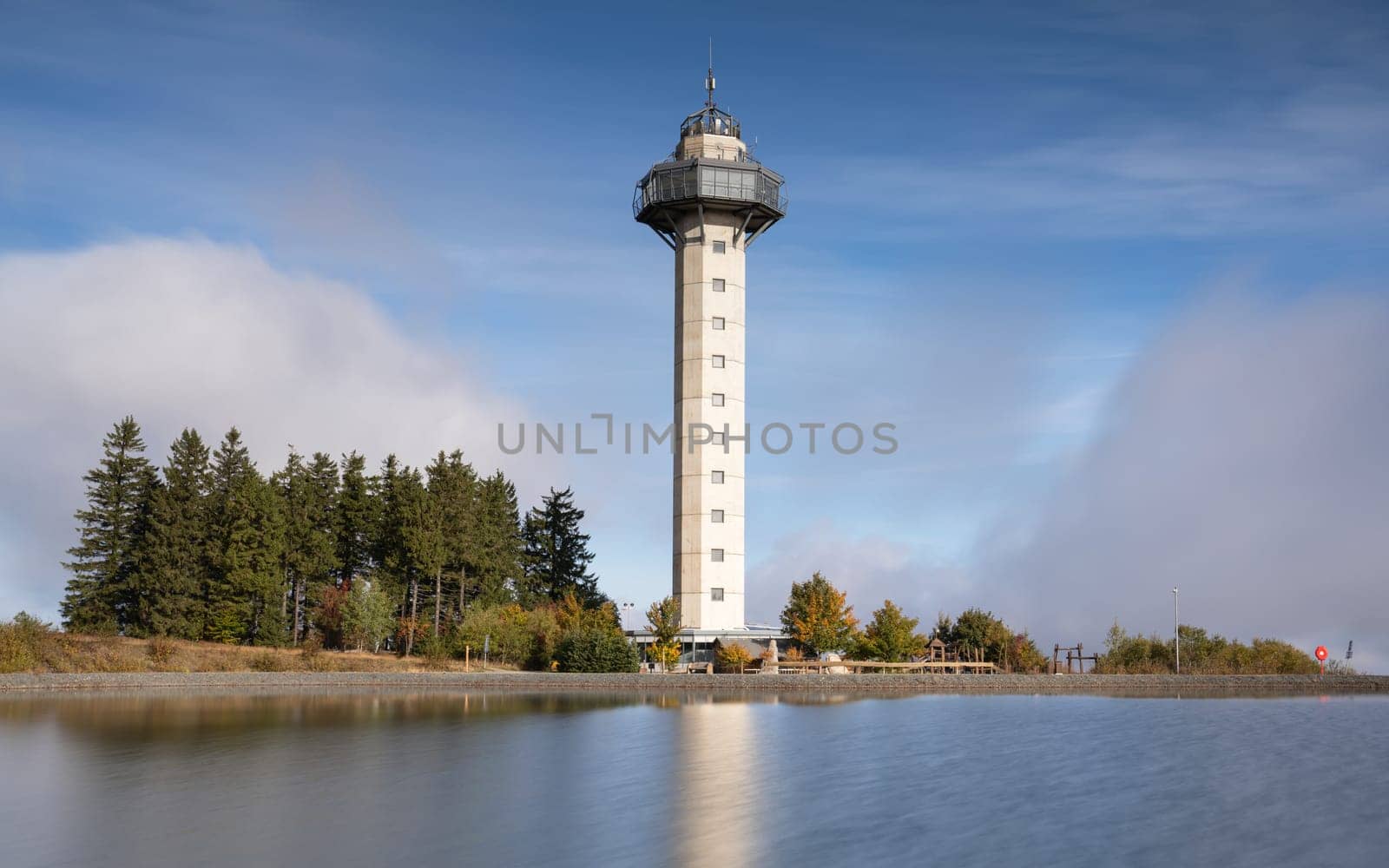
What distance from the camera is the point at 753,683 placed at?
56156 millimetres

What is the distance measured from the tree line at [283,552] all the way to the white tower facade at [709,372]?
20.8 ft

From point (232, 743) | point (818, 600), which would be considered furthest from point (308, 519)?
point (232, 743)

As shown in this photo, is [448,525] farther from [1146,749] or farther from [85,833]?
[85,833]

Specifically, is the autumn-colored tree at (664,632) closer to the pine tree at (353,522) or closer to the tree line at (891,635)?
the tree line at (891,635)

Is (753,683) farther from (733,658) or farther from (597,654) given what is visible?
(597,654)

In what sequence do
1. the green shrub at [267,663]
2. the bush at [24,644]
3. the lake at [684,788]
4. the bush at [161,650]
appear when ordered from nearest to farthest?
the lake at [684,788]
the bush at [24,644]
the bush at [161,650]
the green shrub at [267,663]

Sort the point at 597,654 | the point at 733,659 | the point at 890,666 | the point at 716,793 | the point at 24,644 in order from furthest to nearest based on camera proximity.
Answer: the point at 733,659 < the point at 890,666 < the point at 597,654 < the point at 24,644 < the point at 716,793

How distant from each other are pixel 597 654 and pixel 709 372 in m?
19.1

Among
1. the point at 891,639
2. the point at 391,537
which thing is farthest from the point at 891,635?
the point at 391,537

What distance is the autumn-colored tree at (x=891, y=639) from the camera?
62.5 m

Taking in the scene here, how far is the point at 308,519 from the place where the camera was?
71.9 m

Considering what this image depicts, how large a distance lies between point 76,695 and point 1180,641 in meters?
53.4

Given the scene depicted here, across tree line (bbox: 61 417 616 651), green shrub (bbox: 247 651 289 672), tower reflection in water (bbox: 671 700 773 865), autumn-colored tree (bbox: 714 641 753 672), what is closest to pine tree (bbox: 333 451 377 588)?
tree line (bbox: 61 417 616 651)

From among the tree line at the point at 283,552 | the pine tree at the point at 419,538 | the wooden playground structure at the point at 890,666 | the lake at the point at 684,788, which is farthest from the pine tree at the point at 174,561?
the wooden playground structure at the point at 890,666
